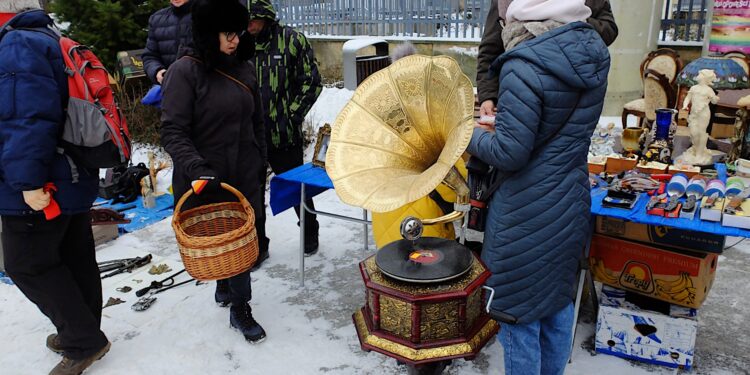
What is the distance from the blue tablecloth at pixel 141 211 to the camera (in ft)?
15.9

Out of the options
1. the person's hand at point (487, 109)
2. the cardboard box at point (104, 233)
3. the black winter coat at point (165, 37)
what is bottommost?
the cardboard box at point (104, 233)

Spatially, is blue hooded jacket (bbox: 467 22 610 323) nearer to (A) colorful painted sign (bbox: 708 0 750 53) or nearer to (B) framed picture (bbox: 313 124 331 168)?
(B) framed picture (bbox: 313 124 331 168)

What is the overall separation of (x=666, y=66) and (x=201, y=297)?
15.5ft

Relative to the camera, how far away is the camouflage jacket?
12.2ft

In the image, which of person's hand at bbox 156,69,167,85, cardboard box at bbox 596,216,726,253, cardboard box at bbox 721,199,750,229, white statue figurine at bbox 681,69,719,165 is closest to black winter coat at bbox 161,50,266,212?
person's hand at bbox 156,69,167,85

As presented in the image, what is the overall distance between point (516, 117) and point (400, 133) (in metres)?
0.45

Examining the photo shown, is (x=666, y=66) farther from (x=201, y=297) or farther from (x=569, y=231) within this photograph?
(x=201, y=297)

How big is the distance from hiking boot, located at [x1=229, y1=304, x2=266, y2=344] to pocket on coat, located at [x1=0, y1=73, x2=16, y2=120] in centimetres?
154

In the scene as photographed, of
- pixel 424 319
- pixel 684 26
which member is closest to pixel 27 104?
pixel 424 319

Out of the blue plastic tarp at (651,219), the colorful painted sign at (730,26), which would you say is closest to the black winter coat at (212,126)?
the blue plastic tarp at (651,219)

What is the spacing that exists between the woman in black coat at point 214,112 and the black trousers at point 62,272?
0.57 meters

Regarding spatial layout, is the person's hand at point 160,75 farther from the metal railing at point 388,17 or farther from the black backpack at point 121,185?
the metal railing at point 388,17

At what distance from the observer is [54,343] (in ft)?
9.80

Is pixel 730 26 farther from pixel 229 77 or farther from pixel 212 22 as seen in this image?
pixel 212 22
